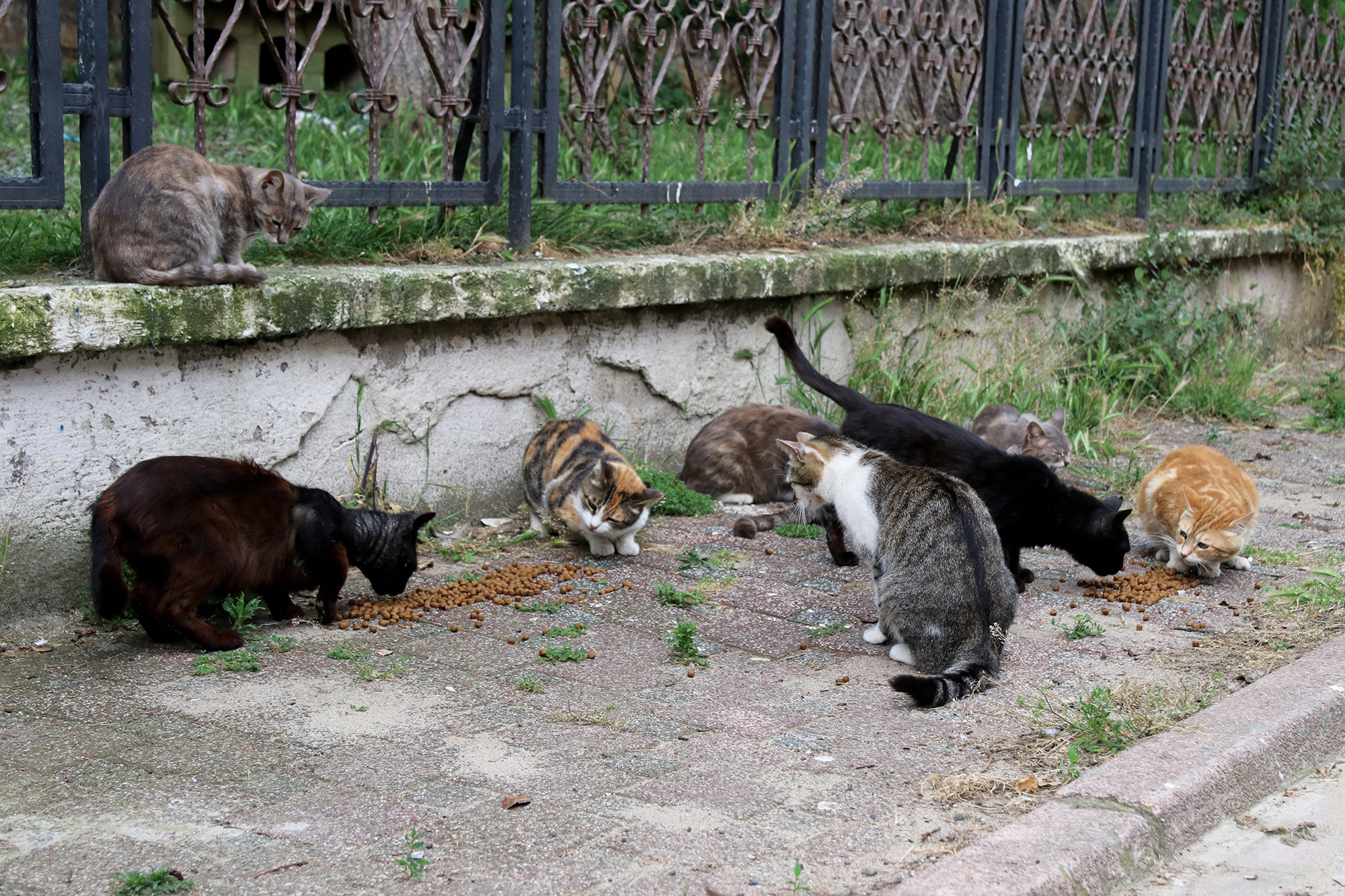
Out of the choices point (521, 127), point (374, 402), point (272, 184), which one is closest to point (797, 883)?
point (374, 402)

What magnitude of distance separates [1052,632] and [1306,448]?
399cm

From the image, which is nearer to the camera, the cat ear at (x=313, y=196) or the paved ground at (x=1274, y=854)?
the paved ground at (x=1274, y=854)

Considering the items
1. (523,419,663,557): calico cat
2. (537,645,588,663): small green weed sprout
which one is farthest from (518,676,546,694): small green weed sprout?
(523,419,663,557): calico cat

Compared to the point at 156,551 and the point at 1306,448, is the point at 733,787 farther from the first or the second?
the point at 1306,448

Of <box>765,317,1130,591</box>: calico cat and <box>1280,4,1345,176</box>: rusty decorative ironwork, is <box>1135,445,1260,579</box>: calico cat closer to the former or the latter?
<box>765,317,1130,591</box>: calico cat

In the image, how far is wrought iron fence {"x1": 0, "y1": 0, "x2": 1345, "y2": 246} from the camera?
471 cm

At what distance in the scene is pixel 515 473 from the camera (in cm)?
570

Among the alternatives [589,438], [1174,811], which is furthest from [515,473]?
[1174,811]

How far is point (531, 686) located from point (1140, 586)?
8.52 ft

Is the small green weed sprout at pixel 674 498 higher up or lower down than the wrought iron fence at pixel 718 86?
lower down

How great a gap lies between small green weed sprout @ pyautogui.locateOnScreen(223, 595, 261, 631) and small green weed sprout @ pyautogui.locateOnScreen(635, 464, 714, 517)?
80.5 inches

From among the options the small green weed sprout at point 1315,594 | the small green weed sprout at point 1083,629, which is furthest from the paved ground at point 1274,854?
the small green weed sprout at point 1315,594

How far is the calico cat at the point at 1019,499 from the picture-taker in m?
4.98

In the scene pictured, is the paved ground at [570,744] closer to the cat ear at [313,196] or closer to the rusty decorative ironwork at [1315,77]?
the cat ear at [313,196]
